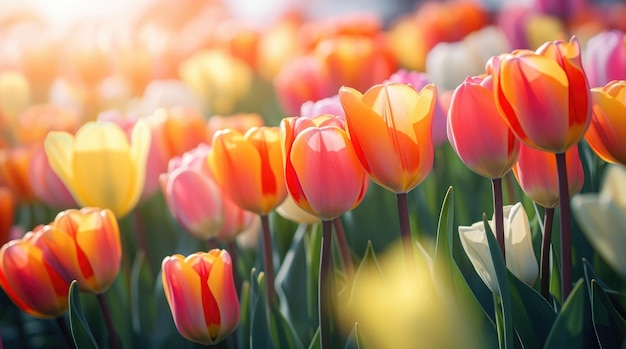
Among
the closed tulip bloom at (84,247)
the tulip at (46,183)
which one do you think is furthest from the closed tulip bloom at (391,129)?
the tulip at (46,183)

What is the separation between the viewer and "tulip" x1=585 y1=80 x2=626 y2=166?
0.72m

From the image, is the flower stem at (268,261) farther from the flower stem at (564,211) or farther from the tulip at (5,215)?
the tulip at (5,215)

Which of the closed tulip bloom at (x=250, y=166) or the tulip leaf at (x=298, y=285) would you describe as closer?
the closed tulip bloom at (x=250, y=166)

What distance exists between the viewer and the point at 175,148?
131 centimetres

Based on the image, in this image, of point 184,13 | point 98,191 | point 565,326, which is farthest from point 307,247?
point 184,13

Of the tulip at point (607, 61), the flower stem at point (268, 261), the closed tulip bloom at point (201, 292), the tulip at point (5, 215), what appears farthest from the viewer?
the tulip at point (5, 215)

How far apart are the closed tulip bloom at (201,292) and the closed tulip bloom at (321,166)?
0.41 ft

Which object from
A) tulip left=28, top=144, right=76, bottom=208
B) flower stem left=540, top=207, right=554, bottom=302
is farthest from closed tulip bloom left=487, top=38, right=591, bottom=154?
tulip left=28, top=144, right=76, bottom=208

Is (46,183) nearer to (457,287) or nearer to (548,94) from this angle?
(457,287)

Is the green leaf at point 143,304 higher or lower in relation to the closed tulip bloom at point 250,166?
lower

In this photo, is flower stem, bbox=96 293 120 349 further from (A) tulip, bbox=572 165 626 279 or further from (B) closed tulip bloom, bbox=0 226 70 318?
(A) tulip, bbox=572 165 626 279

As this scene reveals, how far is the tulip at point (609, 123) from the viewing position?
721 mm

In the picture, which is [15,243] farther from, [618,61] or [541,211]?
[618,61]

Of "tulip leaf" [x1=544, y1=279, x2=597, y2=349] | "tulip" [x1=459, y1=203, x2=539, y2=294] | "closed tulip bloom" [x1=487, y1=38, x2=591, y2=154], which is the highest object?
"closed tulip bloom" [x1=487, y1=38, x2=591, y2=154]
